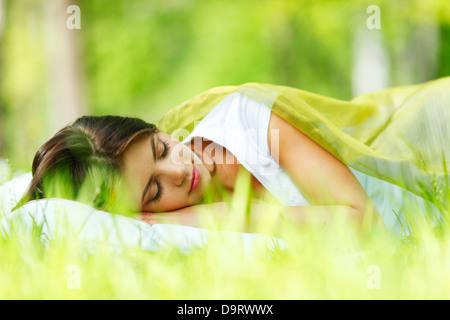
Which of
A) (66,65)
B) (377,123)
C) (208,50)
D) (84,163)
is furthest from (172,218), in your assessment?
(208,50)

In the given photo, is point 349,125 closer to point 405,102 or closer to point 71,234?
point 405,102

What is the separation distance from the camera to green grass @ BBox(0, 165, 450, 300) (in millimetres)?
1368

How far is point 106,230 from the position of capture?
5.70ft

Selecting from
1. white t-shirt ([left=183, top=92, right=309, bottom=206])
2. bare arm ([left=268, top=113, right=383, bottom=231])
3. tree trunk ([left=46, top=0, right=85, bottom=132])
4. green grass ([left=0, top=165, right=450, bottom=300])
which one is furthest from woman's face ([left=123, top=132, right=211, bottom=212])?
tree trunk ([left=46, top=0, right=85, bottom=132])

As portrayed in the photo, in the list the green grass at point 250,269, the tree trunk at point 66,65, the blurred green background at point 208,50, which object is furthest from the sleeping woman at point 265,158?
the blurred green background at point 208,50

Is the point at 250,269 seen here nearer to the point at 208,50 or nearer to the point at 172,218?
the point at 172,218

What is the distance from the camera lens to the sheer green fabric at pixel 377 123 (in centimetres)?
226

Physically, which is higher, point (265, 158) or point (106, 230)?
point (265, 158)

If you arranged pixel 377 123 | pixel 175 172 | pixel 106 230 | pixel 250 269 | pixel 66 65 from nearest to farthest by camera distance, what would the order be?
pixel 250 269
pixel 106 230
pixel 175 172
pixel 377 123
pixel 66 65

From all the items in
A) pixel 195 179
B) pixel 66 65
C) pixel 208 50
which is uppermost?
pixel 208 50

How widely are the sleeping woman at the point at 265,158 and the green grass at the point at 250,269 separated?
293 mm

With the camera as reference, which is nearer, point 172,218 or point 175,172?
point 172,218

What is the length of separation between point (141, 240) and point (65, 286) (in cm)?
32

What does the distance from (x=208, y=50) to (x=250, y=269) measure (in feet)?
39.5
